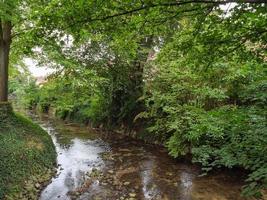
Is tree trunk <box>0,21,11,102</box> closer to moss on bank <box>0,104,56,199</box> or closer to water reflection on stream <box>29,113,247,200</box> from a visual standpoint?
moss on bank <box>0,104,56,199</box>

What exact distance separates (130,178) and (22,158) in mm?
3041

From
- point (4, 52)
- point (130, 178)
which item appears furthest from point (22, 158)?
point (4, 52)

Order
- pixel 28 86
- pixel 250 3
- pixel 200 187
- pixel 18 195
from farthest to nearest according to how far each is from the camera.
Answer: pixel 28 86 < pixel 200 187 < pixel 18 195 < pixel 250 3

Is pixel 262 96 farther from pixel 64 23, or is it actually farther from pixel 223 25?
pixel 64 23

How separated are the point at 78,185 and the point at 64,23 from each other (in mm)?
5636

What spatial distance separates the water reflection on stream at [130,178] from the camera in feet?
24.1

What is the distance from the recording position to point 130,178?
28.2 feet

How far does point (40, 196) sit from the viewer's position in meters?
7.09

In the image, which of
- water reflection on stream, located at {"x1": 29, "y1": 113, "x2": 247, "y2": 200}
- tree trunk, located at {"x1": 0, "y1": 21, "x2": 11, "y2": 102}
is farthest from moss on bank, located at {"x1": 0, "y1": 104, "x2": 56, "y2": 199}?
tree trunk, located at {"x1": 0, "y1": 21, "x2": 11, "y2": 102}

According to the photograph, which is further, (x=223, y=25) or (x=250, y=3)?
(x=223, y=25)

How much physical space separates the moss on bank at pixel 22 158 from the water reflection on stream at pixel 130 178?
408mm

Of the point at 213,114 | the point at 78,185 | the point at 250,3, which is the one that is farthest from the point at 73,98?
the point at 250,3

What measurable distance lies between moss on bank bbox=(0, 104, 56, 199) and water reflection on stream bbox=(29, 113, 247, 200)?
0.41 m

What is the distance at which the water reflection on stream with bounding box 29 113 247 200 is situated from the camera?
7336 mm
